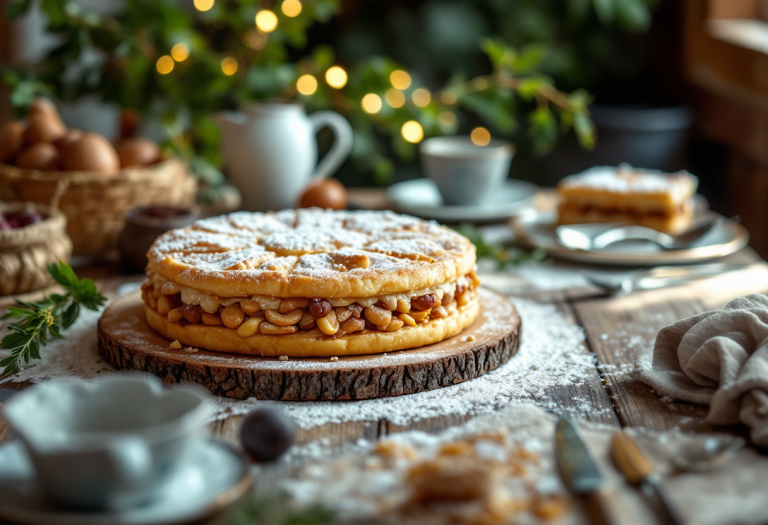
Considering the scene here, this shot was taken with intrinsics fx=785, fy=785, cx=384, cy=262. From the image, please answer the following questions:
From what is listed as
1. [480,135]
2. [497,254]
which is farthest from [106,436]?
[480,135]

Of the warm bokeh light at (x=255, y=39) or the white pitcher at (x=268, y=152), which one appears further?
the warm bokeh light at (x=255, y=39)

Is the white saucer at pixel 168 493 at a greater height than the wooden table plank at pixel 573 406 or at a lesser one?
greater

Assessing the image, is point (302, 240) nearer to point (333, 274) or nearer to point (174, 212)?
point (333, 274)

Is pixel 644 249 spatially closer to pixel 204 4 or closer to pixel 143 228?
pixel 143 228

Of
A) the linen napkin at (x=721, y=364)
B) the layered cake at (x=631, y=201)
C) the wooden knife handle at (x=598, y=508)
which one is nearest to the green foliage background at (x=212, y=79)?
the layered cake at (x=631, y=201)

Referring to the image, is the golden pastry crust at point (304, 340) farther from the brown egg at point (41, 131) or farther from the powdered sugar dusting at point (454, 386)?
the brown egg at point (41, 131)

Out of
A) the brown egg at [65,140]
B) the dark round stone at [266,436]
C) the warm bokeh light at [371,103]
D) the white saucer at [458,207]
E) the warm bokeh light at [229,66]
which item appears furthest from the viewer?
the warm bokeh light at [371,103]

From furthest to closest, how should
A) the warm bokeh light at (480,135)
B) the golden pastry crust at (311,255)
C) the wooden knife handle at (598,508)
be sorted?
1. the warm bokeh light at (480,135)
2. the golden pastry crust at (311,255)
3. the wooden knife handle at (598,508)

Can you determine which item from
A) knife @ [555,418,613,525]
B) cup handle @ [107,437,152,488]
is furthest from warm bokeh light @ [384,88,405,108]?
cup handle @ [107,437,152,488]
